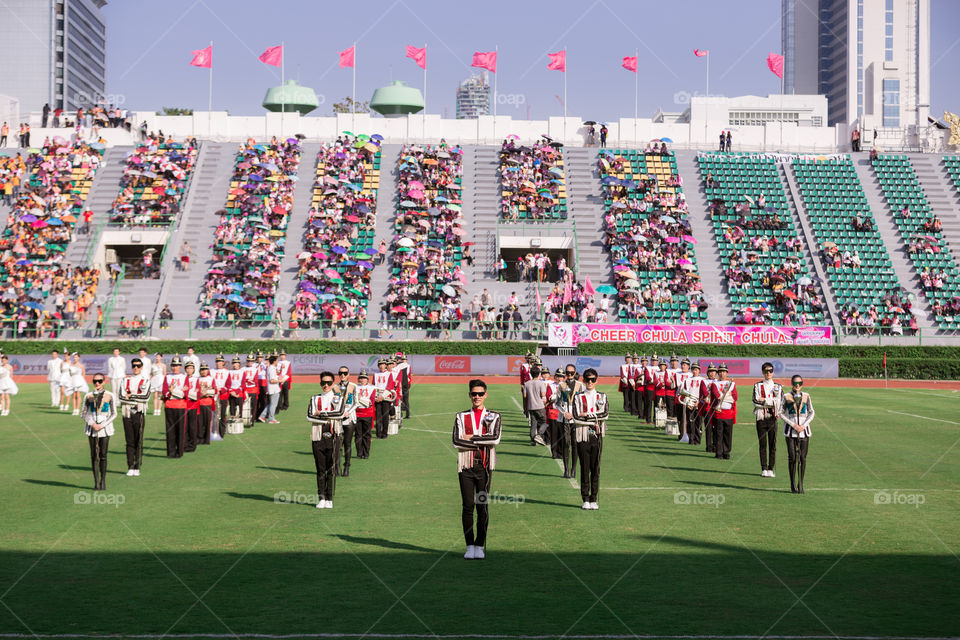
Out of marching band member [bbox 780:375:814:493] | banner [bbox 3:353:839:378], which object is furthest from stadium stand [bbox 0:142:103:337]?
marching band member [bbox 780:375:814:493]

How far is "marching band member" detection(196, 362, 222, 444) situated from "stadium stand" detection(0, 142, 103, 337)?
25.9m

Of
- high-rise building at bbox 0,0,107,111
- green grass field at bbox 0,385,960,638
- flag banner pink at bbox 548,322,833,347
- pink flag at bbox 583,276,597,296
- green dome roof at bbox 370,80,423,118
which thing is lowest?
green grass field at bbox 0,385,960,638

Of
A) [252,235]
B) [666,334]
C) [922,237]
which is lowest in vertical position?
[666,334]

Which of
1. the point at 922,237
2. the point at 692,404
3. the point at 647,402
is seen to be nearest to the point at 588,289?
the point at 922,237

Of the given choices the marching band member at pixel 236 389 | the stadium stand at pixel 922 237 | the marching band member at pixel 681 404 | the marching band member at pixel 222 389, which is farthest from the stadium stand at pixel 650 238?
the marching band member at pixel 222 389

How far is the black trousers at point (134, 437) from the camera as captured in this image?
18219mm

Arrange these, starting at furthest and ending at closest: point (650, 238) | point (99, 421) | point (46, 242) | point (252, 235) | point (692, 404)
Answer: point (650, 238) → point (252, 235) → point (46, 242) → point (692, 404) → point (99, 421)

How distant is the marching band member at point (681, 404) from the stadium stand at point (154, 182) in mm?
41744

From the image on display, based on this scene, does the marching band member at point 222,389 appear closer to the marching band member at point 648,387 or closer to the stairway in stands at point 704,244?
the marching band member at point 648,387

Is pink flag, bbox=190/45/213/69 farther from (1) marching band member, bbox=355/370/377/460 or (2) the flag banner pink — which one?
(1) marching band member, bbox=355/370/377/460

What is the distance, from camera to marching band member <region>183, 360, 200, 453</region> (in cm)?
2111

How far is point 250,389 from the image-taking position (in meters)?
26.4

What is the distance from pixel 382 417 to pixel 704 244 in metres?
39.3

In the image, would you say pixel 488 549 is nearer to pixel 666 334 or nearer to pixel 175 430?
→ pixel 175 430
